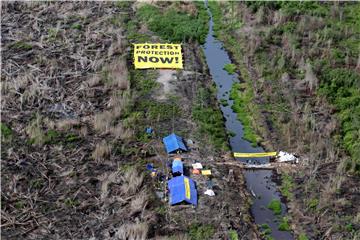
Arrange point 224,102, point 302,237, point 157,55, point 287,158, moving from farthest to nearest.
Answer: point 157,55
point 224,102
point 287,158
point 302,237

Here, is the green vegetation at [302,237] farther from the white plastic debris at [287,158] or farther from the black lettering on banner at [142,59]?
the black lettering on banner at [142,59]

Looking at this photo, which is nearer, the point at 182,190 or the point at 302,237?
the point at 302,237

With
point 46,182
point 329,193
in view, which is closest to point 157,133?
point 46,182

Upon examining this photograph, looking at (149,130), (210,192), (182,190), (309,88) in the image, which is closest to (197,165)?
(210,192)

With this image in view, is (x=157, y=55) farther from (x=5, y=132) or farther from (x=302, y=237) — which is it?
(x=302, y=237)

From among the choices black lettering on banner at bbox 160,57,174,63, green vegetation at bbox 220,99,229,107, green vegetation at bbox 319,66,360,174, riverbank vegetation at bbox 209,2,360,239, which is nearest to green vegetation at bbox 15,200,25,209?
riverbank vegetation at bbox 209,2,360,239

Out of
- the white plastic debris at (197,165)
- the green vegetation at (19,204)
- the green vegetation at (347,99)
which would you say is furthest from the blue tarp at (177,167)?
the green vegetation at (347,99)

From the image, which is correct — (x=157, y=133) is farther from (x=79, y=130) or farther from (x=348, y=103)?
(x=348, y=103)
